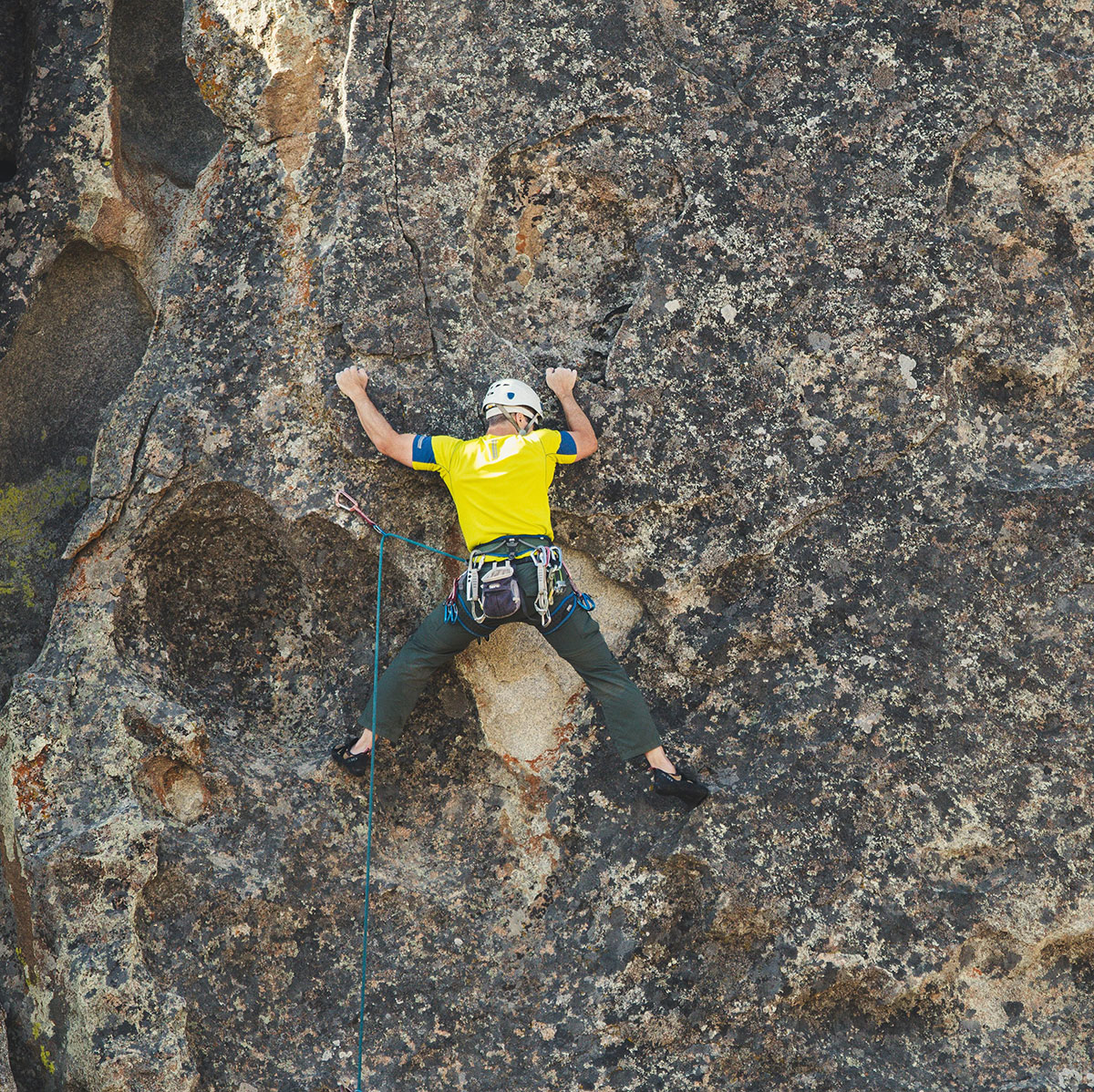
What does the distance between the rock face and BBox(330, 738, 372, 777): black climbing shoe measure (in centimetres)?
12

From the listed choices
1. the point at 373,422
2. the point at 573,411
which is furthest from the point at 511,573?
the point at 373,422

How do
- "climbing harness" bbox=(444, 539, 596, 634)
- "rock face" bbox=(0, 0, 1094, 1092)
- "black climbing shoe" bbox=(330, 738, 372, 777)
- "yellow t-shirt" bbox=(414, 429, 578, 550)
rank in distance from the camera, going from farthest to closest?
"black climbing shoe" bbox=(330, 738, 372, 777), "rock face" bbox=(0, 0, 1094, 1092), "yellow t-shirt" bbox=(414, 429, 578, 550), "climbing harness" bbox=(444, 539, 596, 634)

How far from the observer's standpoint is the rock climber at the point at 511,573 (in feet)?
16.6

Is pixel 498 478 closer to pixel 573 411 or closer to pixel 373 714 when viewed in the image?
pixel 573 411

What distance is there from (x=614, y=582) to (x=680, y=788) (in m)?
1.02

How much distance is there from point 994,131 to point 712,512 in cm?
229

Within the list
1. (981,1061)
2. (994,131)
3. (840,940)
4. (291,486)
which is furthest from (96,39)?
(981,1061)

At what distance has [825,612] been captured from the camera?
5.39 meters

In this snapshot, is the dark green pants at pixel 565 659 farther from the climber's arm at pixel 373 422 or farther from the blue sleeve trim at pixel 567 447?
the climber's arm at pixel 373 422

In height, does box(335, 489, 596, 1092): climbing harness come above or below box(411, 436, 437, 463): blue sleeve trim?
below

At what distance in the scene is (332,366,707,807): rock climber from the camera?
5.05 m

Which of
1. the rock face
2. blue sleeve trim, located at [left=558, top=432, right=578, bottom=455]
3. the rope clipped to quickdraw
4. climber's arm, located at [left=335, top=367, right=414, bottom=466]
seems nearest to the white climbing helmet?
blue sleeve trim, located at [left=558, top=432, right=578, bottom=455]

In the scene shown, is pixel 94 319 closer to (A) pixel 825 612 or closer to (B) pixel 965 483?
(A) pixel 825 612

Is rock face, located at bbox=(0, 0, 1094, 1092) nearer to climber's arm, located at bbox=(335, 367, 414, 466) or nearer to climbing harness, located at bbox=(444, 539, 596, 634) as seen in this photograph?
climber's arm, located at bbox=(335, 367, 414, 466)
